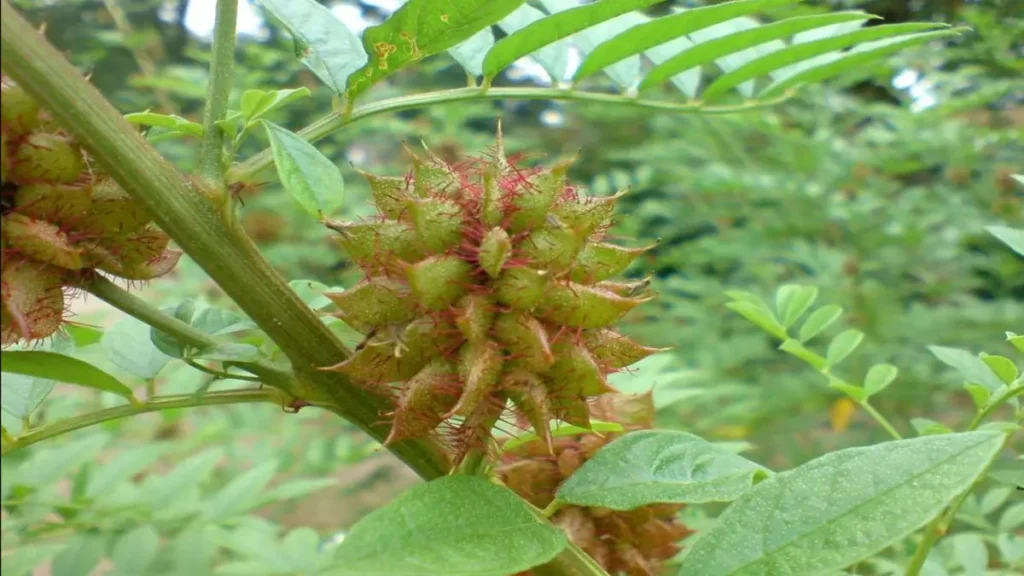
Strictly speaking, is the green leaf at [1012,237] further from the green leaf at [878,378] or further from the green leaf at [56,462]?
the green leaf at [56,462]

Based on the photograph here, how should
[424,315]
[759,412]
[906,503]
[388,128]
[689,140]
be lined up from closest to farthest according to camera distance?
[906,503] → [424,315] → [759,412] → [689,140] → [388,128]

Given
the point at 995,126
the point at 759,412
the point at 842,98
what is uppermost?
the point at 842,98

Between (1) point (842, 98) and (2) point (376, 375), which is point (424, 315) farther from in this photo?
(1) point (842, 98)

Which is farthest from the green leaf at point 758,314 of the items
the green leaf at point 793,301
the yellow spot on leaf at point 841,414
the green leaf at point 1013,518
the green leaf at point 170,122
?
the yellow spot on leaf at point 841,414

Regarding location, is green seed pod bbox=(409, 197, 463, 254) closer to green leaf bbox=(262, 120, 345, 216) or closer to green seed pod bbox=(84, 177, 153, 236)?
green leaf bbox=(262, 120, 345, 216)

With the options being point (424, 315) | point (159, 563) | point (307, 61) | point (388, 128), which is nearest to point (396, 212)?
point (424, 315)

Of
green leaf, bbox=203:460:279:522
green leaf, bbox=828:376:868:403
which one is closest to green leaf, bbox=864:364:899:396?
green leaf, bbox=828:376:868:403

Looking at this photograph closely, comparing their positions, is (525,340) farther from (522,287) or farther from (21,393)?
(21,393)
